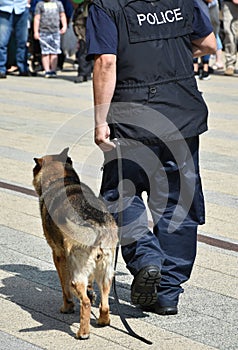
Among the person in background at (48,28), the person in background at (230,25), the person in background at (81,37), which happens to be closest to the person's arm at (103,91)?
the person in background at (81,37)

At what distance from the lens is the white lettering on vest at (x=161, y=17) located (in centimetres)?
460

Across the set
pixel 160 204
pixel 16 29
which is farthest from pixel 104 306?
pixel 16 29

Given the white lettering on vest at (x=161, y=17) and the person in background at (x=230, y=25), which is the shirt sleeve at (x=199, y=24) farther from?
the person in background at (x=230, y=25)

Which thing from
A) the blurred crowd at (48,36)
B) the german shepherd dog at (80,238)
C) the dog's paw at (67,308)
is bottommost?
the blurred crowd at (48,36)

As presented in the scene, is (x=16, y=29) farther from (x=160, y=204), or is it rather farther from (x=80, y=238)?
(x=80, y=238)

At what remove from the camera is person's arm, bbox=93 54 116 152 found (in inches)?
179

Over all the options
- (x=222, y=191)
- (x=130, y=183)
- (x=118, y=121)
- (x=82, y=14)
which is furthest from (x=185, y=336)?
(x=82, y=14)

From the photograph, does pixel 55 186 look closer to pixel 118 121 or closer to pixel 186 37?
pixel 118 121

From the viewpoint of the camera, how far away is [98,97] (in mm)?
4590

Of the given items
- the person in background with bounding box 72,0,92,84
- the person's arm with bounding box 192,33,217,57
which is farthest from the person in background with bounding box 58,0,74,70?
the person's arm with bounding box 192,33,217,57

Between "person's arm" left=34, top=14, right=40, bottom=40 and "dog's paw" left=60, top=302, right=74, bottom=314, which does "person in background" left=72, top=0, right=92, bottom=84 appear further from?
"dog's paw" left=60, top=302, right=74, bottom=314

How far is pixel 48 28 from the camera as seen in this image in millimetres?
17234

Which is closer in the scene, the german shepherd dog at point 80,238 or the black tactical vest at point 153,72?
the german shepherd dog at point 80,238

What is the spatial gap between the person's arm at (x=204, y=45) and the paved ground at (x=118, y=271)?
128cm
